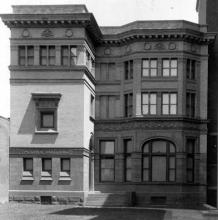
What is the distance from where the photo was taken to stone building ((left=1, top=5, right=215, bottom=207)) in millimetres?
39438

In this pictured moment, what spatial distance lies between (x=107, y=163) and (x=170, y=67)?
9.92 metres

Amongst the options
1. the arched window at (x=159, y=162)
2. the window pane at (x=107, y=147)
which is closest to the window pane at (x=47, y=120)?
the window pane at (x=107, y=147)

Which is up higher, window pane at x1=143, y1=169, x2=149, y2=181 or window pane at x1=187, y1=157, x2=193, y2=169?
window pane at x1=187, y1=157, x2=193, y2=169

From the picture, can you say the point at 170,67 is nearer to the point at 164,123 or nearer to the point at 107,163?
the point at 164,123

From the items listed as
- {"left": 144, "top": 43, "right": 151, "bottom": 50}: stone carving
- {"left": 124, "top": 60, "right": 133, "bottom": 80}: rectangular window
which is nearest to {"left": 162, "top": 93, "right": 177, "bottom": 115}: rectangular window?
{"left": 124, "top": 60, "right": 133, "bottom": 80}: rectangular window

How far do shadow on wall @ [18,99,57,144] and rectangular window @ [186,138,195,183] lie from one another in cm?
1144

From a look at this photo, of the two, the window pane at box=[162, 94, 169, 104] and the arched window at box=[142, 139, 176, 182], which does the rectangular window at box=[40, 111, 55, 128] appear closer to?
the arched window at box=[142, 139, 176, 182]

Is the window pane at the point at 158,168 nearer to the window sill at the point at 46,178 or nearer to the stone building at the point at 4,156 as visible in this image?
the window sill at the point at 46,178

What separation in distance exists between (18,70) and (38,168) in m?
7.92

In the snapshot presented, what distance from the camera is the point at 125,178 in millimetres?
43219

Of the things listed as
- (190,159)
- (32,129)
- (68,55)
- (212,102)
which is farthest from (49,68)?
(212,102)

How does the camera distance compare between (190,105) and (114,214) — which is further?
(190,105)

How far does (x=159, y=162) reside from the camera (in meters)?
42.5

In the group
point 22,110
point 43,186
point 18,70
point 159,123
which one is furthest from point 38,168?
point 159,123
